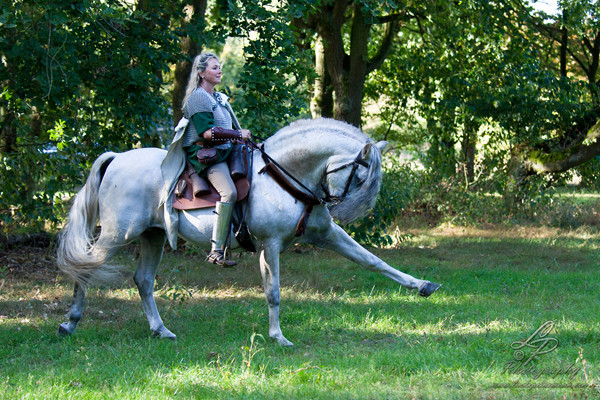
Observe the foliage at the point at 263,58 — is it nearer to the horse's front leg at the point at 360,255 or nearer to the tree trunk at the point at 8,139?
the horse's front leg at the point at 360,255

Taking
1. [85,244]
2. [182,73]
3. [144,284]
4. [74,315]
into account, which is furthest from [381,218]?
[74,315]

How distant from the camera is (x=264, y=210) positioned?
240 inches

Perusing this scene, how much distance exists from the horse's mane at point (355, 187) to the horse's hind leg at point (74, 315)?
2956mm

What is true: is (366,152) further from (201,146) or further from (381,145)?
(201,146)

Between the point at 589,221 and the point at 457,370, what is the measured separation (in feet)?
43.2

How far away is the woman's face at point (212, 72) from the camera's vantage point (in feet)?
20.4

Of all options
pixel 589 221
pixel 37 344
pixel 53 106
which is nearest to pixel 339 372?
pixel 37 344

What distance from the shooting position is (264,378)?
4.95 m

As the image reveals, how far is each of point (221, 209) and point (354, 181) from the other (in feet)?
4.41

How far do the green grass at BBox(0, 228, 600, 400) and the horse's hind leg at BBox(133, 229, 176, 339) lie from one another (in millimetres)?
211

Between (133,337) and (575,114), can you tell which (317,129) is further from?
(575,114)

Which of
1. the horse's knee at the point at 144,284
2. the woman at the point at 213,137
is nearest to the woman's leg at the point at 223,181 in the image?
the woman at the point at 213,137

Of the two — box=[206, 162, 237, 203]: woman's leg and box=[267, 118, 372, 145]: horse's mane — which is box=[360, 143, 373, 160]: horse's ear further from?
box=[206, 162, 237, 203]: woman's leg

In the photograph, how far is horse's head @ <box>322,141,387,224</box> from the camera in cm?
585
